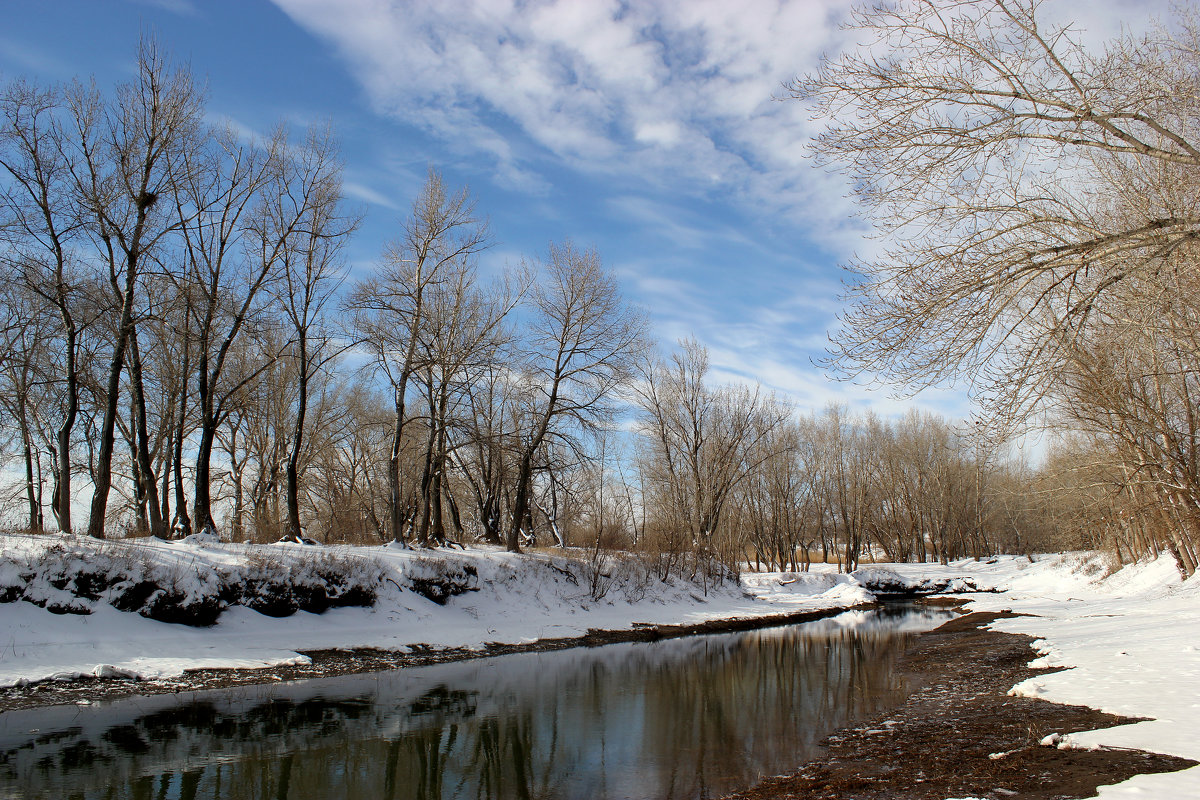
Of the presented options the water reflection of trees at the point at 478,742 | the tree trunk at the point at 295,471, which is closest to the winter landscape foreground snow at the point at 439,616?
the tree trunk at the point at 295,471

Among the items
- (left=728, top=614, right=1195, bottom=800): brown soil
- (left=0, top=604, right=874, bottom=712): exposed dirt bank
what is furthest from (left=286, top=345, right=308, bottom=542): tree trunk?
(left=728, top=614, right=1195, bottom=800): brown soil

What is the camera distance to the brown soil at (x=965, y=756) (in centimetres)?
570

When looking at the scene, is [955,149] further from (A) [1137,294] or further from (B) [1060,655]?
(B) [1060,655]

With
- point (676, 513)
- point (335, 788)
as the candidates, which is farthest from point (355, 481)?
point (335, 788)

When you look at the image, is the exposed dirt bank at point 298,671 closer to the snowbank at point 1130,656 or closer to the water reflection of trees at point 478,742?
the water reflection of trees at point 478,742

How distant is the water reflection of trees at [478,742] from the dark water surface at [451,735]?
0.03 meters

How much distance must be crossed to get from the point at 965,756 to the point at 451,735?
621 cm

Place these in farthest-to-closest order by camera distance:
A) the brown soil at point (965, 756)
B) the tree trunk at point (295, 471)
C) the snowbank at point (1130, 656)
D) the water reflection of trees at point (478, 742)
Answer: the tree trunk at point (295, 471), the water reflection of trees at point (478, 742), the snowbank at point (1130, 656), the brown soil at point (965, 756)

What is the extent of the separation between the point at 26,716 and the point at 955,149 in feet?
45.1

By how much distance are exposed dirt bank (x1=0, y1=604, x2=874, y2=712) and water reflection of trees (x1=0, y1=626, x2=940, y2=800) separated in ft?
5.13

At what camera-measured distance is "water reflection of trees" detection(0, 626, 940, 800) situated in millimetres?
7176

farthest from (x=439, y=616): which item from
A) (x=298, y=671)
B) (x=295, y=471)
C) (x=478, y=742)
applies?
(x=478, y=742)

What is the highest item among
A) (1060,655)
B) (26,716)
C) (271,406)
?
(271,406)

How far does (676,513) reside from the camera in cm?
3741
